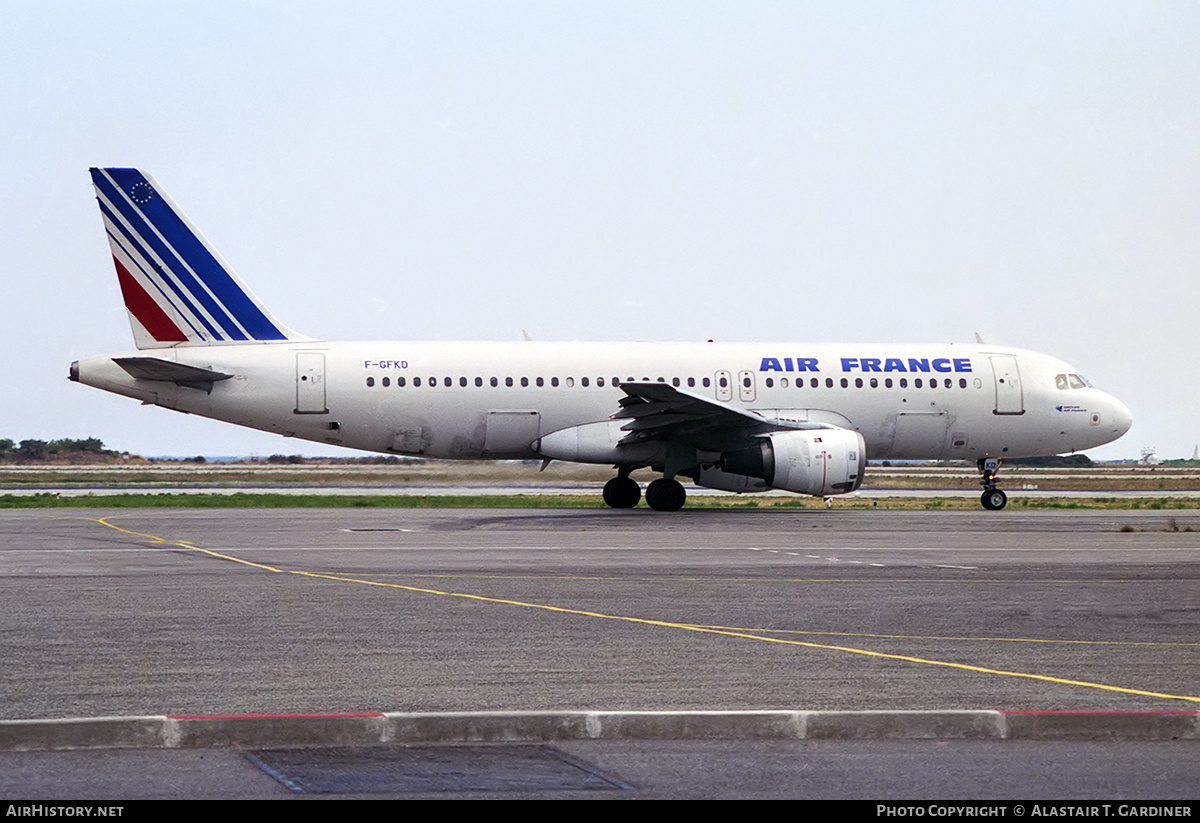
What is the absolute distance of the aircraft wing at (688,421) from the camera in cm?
2747

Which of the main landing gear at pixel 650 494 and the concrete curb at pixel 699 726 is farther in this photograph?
the main landing gear at pixel 650 494

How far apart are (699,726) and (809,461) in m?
20.7

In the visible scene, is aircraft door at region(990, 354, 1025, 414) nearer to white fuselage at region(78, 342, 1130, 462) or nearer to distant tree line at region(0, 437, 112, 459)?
white fuselage at region(78, 342, 1130, 462)

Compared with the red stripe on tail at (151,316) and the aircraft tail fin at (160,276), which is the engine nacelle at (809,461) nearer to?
the aircraft tail fin at (160,276)

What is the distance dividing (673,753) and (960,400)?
26753 mm

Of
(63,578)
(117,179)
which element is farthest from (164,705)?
(117,179)

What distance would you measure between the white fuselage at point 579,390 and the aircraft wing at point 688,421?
1676 millimetres

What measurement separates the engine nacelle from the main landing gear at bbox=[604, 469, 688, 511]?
242cm

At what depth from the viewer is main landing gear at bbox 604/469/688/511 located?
A: 98.3ft

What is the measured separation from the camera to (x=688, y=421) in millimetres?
28328

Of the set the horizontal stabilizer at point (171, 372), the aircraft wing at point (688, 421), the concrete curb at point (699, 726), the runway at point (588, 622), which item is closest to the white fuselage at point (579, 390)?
the horizontal stabilizer at point (171, 372)

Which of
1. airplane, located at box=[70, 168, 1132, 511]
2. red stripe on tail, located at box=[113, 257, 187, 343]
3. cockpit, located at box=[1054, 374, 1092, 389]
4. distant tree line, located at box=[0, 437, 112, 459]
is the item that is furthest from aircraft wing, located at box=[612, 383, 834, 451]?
distant tree line, located at box=[0, 437, 112, 459]

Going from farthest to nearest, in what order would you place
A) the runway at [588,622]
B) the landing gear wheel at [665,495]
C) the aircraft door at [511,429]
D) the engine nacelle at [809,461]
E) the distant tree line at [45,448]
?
the distant tree line at [45,448] → the aircraft door at [511,429] → the landing gear wheel at [665,495] → the engine nacelle at [809,461] → the runway at [588,622]
